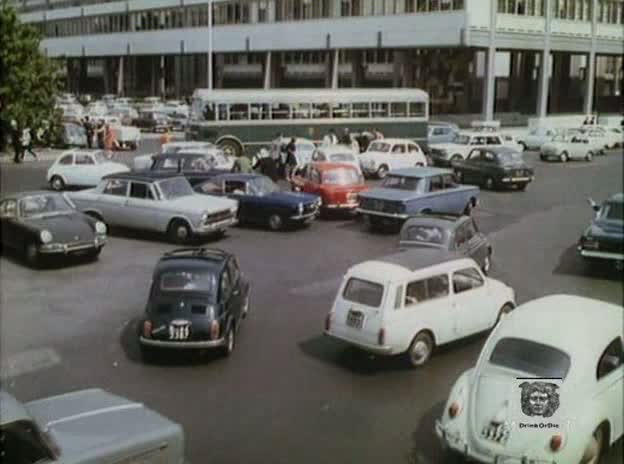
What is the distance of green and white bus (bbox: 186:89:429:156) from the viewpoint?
3127 mm

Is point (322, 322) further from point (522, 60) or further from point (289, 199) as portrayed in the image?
point (522, 60)

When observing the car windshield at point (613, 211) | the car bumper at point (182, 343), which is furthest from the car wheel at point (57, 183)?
the car windshield at point (613, 211)

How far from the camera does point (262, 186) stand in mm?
4078

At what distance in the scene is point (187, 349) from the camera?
3275 millimetres

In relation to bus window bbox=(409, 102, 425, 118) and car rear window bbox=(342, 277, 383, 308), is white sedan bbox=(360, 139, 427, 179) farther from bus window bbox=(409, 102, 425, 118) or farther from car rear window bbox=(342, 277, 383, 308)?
car rear window bbox=(342, 277, 383, 308)

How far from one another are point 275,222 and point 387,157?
68cm

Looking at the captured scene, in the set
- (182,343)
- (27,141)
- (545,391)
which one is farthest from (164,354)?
(545,391)

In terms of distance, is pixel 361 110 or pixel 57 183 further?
pixel 361 110

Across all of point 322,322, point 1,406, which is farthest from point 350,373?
point 1,406

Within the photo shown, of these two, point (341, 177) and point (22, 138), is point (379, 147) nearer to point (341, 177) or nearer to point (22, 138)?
point (341, 177)

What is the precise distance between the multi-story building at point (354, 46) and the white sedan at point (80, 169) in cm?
37

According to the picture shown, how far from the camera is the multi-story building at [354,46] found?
103 inches

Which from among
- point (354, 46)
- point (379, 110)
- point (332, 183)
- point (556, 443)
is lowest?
point (556, 443)

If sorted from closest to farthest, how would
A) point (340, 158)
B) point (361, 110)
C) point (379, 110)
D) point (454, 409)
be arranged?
point (454, 409) < point (361, 110) < point (379, 110) < point (340, 158)
